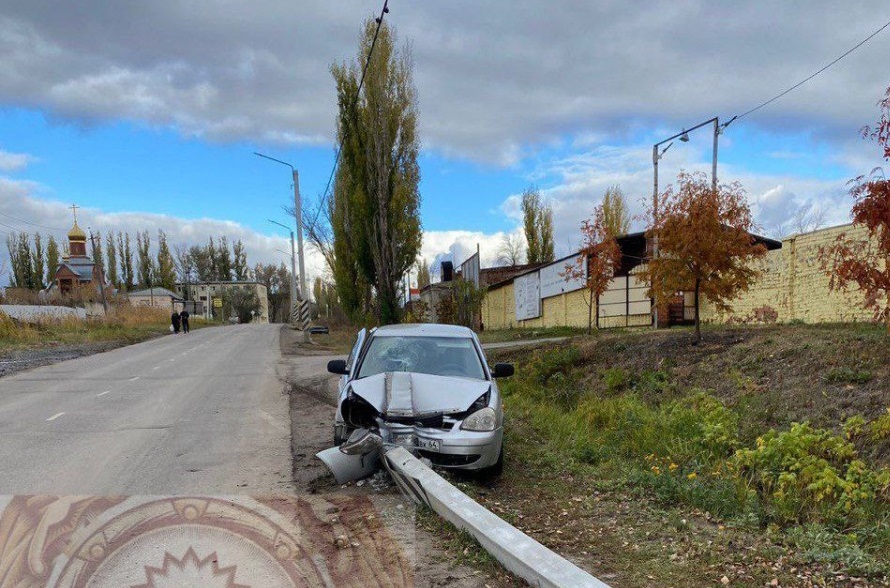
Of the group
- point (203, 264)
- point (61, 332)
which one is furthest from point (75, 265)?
point (61, 332)

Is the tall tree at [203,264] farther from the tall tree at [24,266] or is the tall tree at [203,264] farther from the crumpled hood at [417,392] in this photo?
the crumpled hood at [417,392]

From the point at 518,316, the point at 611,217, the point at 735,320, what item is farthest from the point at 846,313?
the point at 611,217

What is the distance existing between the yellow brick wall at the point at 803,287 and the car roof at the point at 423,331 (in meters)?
8.92

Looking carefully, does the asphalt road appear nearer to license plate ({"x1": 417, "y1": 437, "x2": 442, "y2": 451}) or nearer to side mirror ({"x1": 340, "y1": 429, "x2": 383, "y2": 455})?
side mirror ({"x1": 340, "y1": 429, "x2": 383, "y2": 455})

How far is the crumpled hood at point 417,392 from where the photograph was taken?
20.5 feet

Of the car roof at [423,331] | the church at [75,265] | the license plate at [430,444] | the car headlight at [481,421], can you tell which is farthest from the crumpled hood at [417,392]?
the church at [75,265]

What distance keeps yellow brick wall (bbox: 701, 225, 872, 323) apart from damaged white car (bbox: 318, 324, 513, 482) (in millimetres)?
10085

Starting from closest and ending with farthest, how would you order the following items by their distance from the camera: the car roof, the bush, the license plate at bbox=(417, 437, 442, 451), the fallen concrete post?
the fallen concrete post → the bush → the license plate at bbox=(417, 437, 442, 451) → the car roof

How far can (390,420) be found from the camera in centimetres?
628

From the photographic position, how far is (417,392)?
649cm

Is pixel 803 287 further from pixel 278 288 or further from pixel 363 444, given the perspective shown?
pixel 278 288

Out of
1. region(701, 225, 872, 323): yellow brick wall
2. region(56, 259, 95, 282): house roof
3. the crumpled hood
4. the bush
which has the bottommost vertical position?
the bush

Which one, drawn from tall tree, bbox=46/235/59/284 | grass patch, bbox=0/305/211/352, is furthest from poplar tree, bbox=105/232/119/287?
grass patch, bbox=0/305/211/352

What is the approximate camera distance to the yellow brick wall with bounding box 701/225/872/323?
49.4 feet
